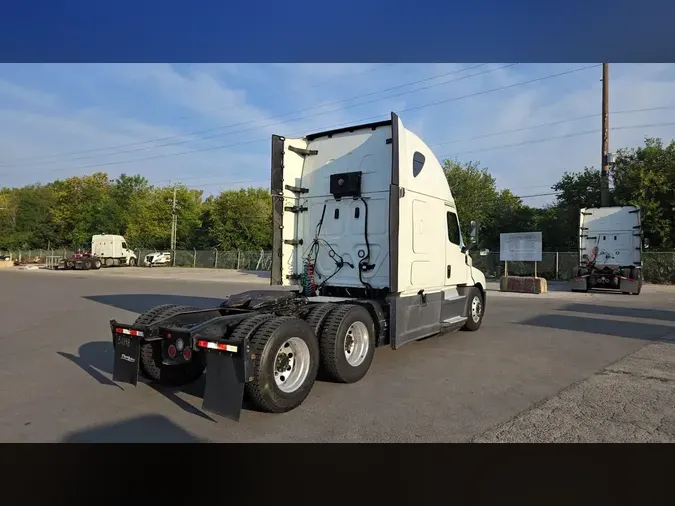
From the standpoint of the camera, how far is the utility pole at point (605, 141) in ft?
77.3

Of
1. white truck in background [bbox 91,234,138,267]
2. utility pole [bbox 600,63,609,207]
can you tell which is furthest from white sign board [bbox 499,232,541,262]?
white truck in background [bbox 91,234,138,267]

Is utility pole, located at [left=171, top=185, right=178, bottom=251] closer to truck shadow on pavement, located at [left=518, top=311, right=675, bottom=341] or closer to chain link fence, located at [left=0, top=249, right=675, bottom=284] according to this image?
chain link fence, located at [left=0, top=249, right=675, bottom=284]

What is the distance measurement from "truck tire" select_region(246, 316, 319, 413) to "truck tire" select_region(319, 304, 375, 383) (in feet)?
1.03

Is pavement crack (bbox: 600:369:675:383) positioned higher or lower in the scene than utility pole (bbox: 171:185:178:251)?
lower

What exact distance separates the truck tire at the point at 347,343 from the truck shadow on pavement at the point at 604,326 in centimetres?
600

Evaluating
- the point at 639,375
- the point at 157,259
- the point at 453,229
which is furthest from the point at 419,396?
the point at 157,259

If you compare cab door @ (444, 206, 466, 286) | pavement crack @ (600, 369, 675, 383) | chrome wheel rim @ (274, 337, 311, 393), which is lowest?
pavement crack @ (600, 369, 675, 383)

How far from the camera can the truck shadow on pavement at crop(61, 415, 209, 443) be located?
14.3 feet

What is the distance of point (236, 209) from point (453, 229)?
4142 cm

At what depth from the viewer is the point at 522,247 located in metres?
21.6

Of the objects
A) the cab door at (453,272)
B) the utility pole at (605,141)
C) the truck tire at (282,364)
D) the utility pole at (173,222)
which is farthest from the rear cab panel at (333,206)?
the utility pole at (173,222)

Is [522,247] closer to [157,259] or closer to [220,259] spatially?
[220,259]

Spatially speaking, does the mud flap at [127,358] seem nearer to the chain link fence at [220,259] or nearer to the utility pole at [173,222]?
the chain link fence at [220,259]
